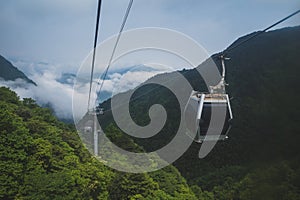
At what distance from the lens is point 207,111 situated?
2.30 meters

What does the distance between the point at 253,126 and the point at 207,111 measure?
1728cm

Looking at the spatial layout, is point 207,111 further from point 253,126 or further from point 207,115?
point 253,126

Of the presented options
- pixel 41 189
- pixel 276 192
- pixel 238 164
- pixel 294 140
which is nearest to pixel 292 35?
pixel 238 164

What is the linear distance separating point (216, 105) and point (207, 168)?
775 inches

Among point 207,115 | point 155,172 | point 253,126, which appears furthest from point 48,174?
point 253,126

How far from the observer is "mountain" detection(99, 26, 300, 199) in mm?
10453

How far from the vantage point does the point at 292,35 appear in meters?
23.4

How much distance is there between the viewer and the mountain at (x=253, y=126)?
34.3 ft

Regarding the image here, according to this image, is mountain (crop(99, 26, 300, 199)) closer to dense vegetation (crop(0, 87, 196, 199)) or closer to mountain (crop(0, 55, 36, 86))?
dense vegetation (crop(0, 87, 196, 199))

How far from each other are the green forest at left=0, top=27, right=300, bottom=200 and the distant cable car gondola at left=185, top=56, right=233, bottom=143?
1894 millimetres

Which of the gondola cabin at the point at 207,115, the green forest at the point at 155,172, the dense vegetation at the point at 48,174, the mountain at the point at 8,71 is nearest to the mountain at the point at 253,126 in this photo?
the green forest at the point at 155,172

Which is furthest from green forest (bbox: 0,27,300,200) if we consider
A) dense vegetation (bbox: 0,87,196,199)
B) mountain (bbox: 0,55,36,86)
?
mountain (bbox: 0,55,36,86)

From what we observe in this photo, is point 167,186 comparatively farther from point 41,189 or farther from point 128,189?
point 41,189

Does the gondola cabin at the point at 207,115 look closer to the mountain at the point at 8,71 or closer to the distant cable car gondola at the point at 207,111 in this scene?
the distant cable car gondola at the point at 207,111
